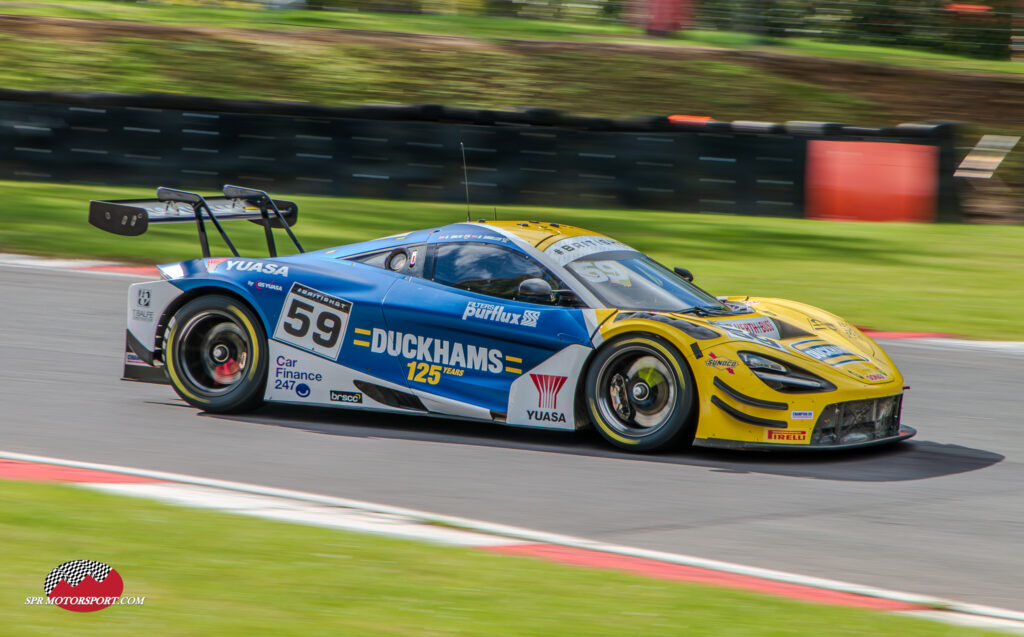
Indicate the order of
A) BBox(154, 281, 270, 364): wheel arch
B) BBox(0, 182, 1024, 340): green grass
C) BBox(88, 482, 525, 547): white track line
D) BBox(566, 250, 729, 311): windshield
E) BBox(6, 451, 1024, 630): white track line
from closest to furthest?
1. BBox(6, 451, 1024, 630): white track line
2. BBox(88, 482, 525, 547): white track line
3. BBox(566, 250, 729, 311): windshield
4. BBox(154, 281, 270, 364): wheel arch
5. BBox(0, 182, 1024, 340): green grass

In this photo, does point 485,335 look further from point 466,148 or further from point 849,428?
point 466,148

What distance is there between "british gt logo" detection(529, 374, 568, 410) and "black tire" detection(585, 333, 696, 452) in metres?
0.17

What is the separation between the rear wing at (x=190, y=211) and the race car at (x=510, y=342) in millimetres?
19

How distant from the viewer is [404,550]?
495cm

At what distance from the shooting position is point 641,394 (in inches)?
271

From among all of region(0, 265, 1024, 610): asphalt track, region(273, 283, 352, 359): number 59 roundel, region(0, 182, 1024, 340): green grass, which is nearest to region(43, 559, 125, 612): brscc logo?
region(0, 265, 1024, 610): asphalt track

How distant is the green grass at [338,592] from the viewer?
4.02m

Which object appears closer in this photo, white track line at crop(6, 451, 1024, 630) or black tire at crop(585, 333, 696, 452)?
white track line at crop(6, 451, 1024, 630)

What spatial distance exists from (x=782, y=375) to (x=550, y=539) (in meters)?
1.94

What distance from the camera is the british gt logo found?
23.0 feet

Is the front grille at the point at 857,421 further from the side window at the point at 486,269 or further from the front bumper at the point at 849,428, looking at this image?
the side window at the point at 486,269

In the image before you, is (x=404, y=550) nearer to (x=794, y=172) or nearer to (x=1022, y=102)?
(x=794, y=172)

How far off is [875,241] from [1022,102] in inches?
376

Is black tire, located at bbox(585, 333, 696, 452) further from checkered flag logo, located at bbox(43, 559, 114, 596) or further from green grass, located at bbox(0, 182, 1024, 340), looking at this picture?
green grass, located at bbox(0, 182, 1024, 340)
